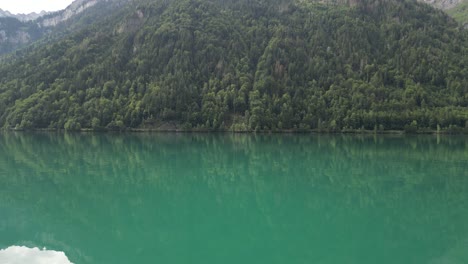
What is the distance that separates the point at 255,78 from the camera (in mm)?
159375

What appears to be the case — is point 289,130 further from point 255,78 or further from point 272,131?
point 255,78

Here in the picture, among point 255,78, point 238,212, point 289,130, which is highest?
point 255,78

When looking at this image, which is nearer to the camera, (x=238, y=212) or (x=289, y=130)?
(x=238, y=212)

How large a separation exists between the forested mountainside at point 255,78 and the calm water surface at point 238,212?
84166 mm

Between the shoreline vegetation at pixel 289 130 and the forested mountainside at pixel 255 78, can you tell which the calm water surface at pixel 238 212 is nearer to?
the shoreline vegetation at pixel 289 130

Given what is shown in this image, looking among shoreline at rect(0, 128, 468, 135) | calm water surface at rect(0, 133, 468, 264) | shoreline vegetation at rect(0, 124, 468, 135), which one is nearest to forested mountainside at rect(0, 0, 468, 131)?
shoreline vegetation at rect(0, 124, 468, 135)

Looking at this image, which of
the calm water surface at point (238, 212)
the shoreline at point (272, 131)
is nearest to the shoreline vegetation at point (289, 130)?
the shoreline at point (272, 131)

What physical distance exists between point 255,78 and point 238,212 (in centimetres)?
13402

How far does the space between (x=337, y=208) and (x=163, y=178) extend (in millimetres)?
20217

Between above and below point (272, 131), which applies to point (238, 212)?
above

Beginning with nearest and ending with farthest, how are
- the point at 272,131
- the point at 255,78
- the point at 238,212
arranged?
the point at 238,212, the point at 272,131, the point at 255,78

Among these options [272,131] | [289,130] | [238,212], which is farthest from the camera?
[289,130]

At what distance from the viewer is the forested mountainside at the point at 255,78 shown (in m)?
137

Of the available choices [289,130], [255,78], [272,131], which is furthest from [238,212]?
[255,78]
